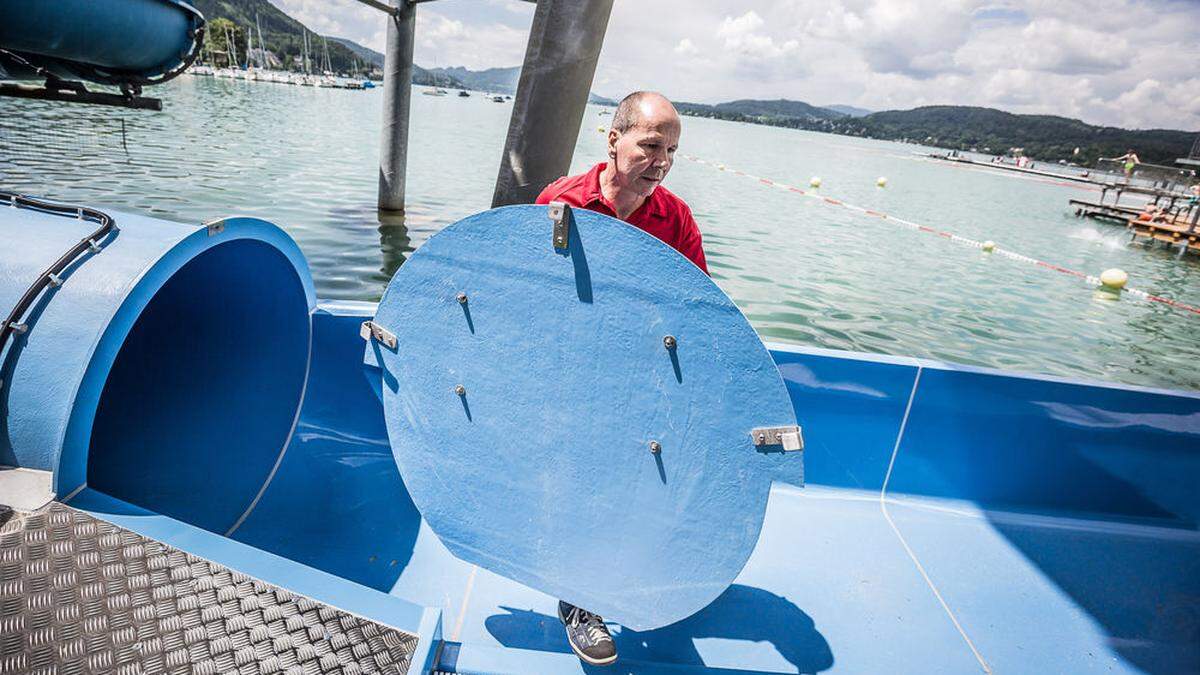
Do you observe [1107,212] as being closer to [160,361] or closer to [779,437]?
[779,437]

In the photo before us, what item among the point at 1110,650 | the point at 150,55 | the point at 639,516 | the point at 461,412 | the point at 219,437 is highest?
the point at 150,55

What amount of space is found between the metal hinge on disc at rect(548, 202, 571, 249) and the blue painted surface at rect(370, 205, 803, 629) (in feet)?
0.09

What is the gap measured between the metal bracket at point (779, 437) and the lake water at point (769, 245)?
6.35m

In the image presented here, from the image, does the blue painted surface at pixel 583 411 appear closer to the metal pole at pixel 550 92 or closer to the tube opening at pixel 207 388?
the tube opening at pixel 207 388

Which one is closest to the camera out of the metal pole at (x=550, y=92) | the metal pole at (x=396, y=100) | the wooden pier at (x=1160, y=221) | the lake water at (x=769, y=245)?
the metal pole at (x=550, y=92)

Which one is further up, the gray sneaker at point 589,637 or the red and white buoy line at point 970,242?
the red and white buoy line at point 970,242

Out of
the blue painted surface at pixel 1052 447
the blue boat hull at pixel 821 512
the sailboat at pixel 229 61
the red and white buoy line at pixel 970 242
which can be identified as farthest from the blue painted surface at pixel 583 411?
the sailboat at pixel 229 61

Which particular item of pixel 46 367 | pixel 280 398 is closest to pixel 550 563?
pixel 46 367

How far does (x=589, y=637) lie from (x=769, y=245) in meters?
12.6

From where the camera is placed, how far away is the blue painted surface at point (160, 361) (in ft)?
5.33

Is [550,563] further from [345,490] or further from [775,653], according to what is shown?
[345,490]

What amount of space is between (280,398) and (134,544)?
4.10 ft

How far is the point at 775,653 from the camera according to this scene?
7.75 ft

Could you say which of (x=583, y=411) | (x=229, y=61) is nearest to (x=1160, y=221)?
(x=583, y=411)
